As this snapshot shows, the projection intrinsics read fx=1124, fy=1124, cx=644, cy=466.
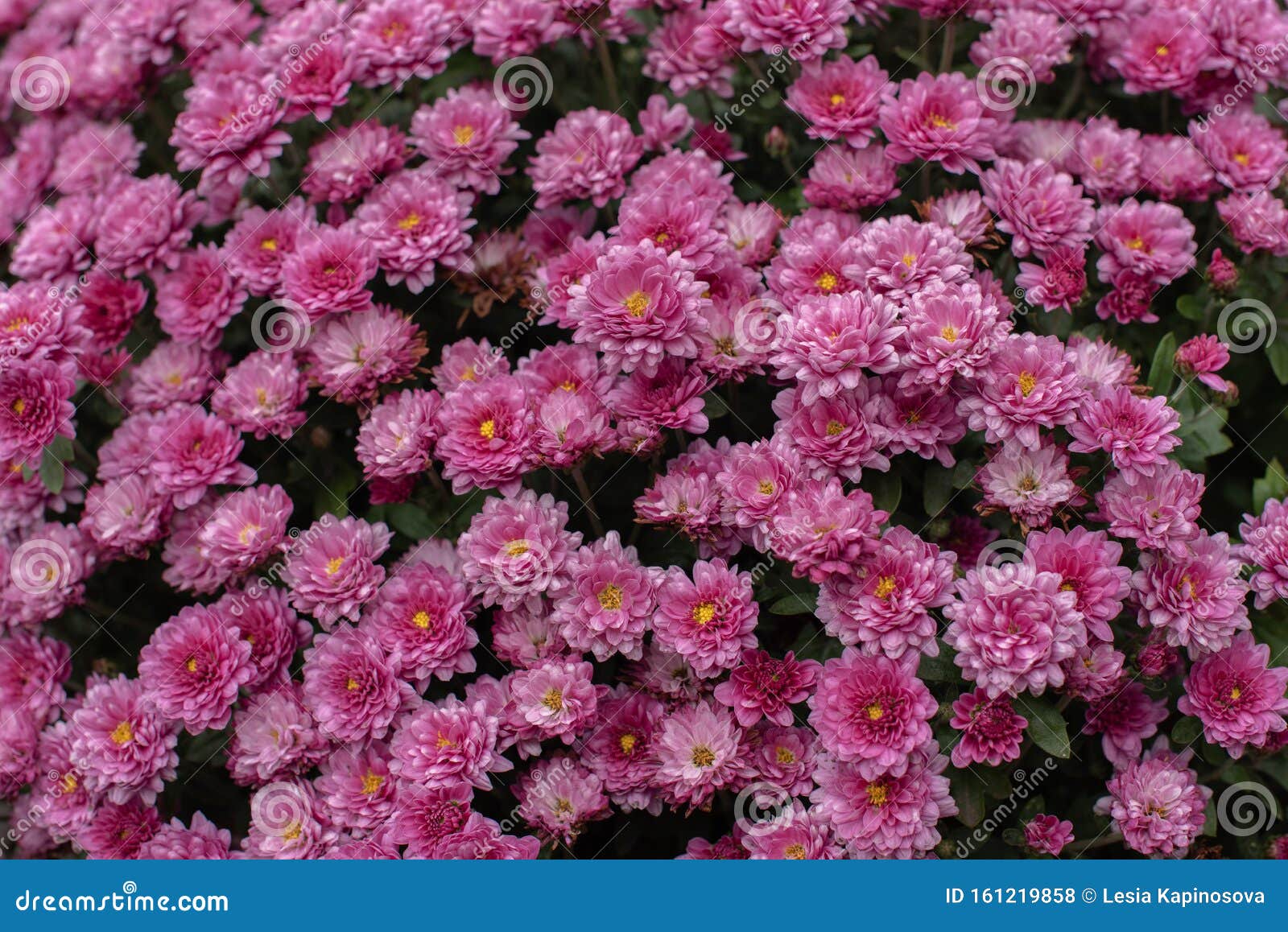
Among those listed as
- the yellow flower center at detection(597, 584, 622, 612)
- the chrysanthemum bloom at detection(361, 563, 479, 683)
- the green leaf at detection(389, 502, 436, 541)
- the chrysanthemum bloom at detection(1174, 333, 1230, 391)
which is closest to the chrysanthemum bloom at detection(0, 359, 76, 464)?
the green leaf at detection(389, 502, 436, 541)

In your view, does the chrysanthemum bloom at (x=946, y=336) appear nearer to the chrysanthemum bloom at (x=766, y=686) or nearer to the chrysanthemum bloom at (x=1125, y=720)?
the chrysanthemum bloom at (x=766, y=686)

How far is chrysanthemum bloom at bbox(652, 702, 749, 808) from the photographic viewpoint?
267 cm

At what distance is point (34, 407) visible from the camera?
3.21m

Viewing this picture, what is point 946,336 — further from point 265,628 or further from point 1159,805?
point 265,628

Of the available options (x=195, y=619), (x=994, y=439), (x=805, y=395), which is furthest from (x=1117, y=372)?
(x=195, y=619)

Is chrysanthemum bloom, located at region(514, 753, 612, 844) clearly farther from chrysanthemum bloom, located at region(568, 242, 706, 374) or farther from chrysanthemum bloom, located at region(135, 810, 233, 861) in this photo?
chrysanthemum bloom, located at region(568, 242, 706, 374)

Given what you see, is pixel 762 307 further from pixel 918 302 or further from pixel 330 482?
pixel 330 482

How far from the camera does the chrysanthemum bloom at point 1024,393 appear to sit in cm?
259

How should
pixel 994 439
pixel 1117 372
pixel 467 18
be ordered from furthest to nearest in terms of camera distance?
pixel 467 18 → pixel 1117 372 → pixel 994 439

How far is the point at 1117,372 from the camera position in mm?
2820

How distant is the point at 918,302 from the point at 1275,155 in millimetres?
1466

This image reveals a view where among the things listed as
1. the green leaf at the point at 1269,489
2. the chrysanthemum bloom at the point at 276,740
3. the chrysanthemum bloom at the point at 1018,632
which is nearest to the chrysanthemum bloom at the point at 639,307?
the chrysanthemum bloom at the point at 1018,632

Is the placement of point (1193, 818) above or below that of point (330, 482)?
below

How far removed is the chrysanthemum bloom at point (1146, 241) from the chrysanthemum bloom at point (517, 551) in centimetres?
168
